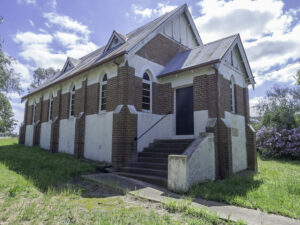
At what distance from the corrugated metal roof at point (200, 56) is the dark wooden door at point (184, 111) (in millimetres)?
1145

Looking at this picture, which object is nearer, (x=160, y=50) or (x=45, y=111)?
(x=160, y=50)

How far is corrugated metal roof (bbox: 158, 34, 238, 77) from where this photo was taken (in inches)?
362

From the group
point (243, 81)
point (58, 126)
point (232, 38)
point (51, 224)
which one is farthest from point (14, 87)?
point (243, 81)

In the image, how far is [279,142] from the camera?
15.2 m

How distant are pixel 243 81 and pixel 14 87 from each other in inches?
533

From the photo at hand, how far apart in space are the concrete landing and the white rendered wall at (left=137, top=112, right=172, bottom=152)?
2.52 m

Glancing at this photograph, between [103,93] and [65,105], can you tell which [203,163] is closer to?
[103,93]

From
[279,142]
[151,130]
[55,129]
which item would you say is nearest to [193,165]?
[151,130]

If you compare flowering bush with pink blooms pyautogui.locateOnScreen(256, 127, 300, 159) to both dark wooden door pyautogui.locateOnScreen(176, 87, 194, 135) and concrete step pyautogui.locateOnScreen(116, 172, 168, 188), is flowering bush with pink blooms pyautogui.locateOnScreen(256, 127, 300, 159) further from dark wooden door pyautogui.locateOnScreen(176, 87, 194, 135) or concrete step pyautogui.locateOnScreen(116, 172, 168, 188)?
concrete step pyautogui.locateOnScreen(116, 172, 168, 188)

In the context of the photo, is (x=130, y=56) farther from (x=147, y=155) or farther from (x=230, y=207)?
(x=230, y=207)

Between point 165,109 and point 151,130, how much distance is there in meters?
Answer: 1.35

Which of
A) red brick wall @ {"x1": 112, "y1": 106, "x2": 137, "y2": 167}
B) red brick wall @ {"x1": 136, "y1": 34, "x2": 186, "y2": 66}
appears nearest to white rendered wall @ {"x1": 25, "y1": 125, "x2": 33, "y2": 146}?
red brick wall @ {"x1": 112, "y1": 106, "x2": 137, "y2": 167}

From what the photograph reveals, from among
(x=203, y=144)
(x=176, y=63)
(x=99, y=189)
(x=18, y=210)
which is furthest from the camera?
(x=176, y=63)

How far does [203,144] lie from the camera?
709 centimetres
